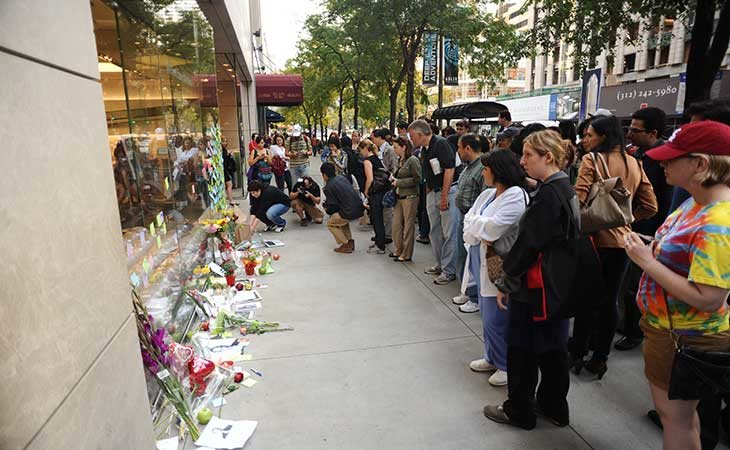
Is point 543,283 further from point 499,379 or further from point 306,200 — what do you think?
point 306,200

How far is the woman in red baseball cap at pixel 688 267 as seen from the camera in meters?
1.85

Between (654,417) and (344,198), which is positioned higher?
(344,198)

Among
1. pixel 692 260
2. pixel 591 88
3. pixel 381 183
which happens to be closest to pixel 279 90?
pixel 591 88

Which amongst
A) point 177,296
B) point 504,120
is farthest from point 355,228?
point 177,296

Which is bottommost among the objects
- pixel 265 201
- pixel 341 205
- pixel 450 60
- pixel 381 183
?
pixel 265 201

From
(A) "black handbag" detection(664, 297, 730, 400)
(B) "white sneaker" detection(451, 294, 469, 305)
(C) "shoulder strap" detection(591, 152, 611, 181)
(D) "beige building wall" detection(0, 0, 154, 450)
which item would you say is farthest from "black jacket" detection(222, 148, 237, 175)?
(A) "black handbag" detection(664, 297, 730, 400)

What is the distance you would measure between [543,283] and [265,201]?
711cm

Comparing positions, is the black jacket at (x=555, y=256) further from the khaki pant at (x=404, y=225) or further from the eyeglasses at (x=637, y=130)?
the khaki pant at (x=404, y=225)

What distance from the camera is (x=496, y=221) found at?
10.5 feet

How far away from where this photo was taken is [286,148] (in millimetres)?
13094

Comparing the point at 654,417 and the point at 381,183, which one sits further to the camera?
the point at 381,183

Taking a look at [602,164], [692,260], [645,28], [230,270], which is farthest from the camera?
[645,28]

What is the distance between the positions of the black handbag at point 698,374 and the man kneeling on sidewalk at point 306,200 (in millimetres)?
8189

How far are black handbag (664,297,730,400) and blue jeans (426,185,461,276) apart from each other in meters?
3.57
